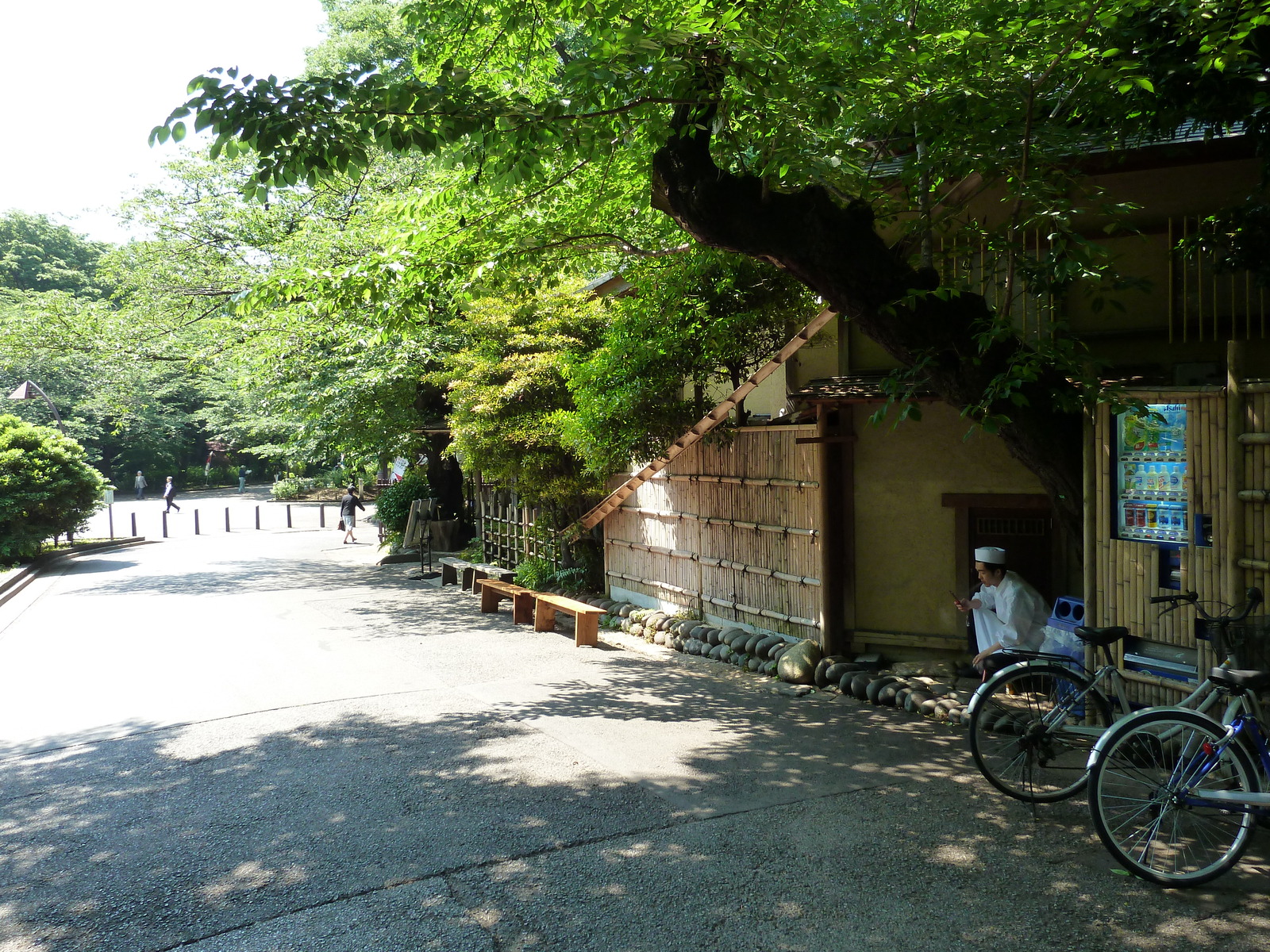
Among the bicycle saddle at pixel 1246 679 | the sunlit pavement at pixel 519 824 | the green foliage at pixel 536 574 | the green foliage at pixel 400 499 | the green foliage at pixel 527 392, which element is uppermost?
the green foliage at pixel 527 392

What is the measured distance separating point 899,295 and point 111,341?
18.8 meters

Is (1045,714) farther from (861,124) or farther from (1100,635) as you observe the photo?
(861,124)

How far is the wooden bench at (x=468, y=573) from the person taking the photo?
1537 centimetres

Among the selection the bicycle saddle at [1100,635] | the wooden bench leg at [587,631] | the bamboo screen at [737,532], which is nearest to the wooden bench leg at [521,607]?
the bamboo screen at [737,532]

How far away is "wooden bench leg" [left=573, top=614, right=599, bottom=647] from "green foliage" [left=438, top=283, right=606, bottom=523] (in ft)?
10.6

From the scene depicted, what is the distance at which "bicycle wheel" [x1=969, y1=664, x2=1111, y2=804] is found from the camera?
555 centimetres

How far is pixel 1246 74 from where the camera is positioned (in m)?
6.79

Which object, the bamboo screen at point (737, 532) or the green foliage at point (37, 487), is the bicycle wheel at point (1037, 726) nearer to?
the bamboo screen at point (737, 532)

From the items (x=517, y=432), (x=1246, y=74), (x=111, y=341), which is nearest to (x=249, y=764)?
(x=517, y=432)

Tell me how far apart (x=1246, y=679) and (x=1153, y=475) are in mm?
2214

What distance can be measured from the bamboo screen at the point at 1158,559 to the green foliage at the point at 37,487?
20433 millimetres

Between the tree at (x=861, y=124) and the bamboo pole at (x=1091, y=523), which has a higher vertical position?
the tree at (x=861, y=124)

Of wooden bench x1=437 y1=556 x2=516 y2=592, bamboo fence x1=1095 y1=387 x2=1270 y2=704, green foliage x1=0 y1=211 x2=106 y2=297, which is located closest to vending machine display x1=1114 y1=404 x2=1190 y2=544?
bamboo fence x1=1095 y1=387 x2=1270 y2=704

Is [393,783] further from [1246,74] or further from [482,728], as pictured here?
[1246,74]
